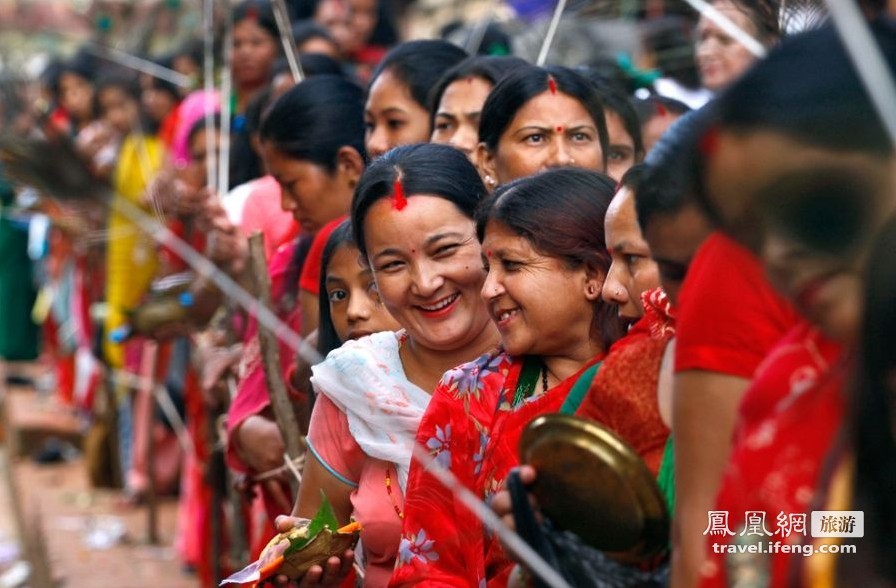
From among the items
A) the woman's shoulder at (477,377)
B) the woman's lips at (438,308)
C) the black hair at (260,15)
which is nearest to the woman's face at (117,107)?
the black hair at (260,15)

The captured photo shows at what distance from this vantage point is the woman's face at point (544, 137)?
13.0 ft

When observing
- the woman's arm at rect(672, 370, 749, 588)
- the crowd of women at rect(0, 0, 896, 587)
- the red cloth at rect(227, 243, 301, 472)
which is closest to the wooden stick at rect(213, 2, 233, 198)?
the crowd of women at rect(0, 0, 896, 587)

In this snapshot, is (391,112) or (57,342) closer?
(391,112)

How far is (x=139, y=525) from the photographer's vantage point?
340 inches

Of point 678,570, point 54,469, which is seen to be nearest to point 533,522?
point 678,570

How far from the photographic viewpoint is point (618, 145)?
429 cm

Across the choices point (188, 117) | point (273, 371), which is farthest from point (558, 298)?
point (188, 117)

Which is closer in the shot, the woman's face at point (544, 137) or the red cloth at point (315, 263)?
the woman's face at point (544, 137)

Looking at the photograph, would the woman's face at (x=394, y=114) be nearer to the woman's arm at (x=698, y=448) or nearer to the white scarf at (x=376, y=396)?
the white scarf at (x=376, y=396)

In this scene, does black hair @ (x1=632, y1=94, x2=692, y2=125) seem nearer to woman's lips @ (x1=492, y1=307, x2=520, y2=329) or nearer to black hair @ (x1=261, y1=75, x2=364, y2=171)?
black hair @ (x1=261, y1=75, x2=364, y2=171)

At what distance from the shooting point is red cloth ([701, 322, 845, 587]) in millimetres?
1859

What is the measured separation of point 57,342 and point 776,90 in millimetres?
10978

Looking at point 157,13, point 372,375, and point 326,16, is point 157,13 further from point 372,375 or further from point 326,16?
point 372,375

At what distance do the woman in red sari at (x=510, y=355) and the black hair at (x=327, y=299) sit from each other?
0.85 m
